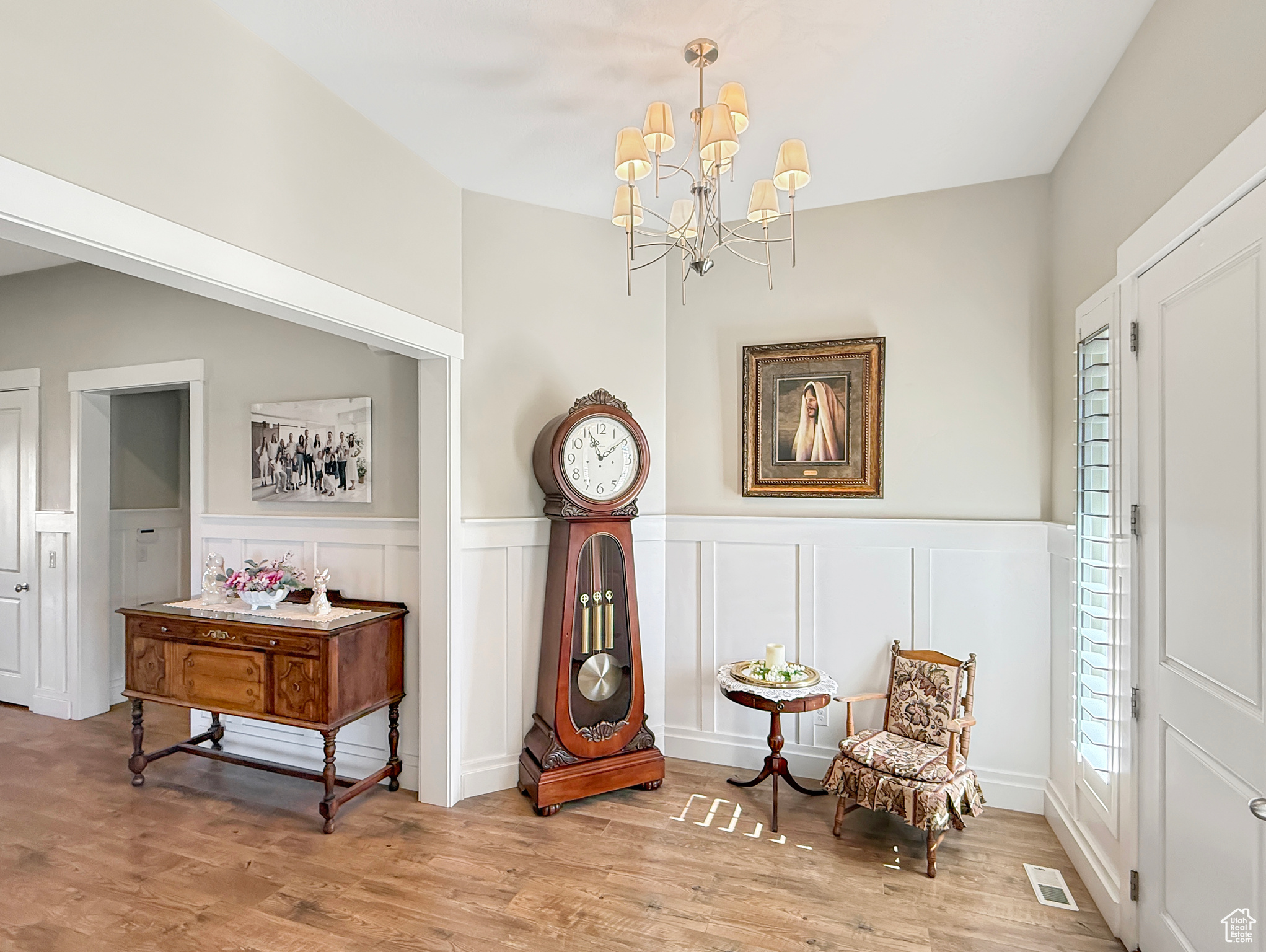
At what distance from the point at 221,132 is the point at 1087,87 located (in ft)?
9.34

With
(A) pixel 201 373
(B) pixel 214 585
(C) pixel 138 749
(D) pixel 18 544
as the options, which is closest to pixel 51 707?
(D) pixel 18 544

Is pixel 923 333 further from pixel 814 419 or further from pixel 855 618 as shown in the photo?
pixel 855 618

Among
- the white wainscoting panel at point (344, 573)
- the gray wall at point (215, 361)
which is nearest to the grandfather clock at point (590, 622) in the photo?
the white wainscoting panel at point (344, 573)

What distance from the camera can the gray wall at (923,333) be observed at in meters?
3.10

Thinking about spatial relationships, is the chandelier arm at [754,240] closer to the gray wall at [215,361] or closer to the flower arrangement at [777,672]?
the gray wall at [215,361]

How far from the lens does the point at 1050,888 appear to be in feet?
8.14

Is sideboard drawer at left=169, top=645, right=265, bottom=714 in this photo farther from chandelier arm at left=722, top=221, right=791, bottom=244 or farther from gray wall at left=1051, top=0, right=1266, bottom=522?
gray wall at left=1051, top=0, right=1266, bottom=522

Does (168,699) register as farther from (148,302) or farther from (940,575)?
(940,575)

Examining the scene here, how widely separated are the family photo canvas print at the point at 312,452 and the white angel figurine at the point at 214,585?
39 centimetres

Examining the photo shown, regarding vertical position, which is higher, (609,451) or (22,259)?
(22,259)

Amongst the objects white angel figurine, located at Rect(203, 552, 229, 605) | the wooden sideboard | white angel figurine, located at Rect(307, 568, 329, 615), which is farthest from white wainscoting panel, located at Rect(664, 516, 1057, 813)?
white angel figurine, located at Rect(203, 552, 229, 605)

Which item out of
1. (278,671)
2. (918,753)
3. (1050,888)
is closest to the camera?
(1050,888)

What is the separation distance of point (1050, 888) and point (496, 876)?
2.03 m

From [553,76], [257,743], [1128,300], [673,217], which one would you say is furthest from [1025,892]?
[257,743]
